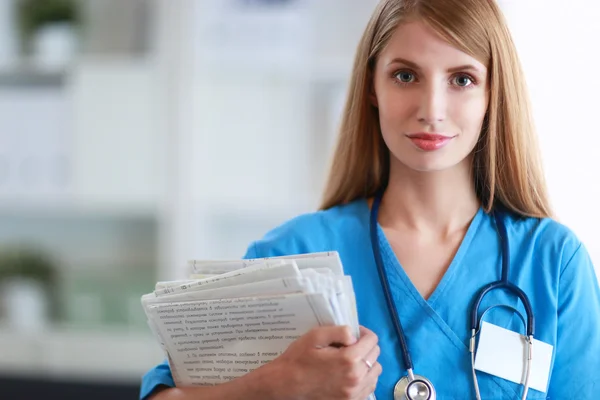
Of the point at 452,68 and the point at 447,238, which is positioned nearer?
the point at 452,68

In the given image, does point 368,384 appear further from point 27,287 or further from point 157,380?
point 27,287

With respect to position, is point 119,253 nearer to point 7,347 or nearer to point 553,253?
point 7,347

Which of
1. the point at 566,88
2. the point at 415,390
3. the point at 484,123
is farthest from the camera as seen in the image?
the point at 566,88

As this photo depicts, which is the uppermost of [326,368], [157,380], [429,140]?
[429,140]

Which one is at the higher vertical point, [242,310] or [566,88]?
[566,88]

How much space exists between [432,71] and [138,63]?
6.09ft

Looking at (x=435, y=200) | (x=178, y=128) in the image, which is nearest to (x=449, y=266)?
(x=435, y=200)

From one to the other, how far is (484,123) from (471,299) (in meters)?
0.26

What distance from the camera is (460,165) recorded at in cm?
123

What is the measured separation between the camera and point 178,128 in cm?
269

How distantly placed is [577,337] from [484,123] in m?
0.34

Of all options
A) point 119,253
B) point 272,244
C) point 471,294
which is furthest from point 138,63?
point 471,294

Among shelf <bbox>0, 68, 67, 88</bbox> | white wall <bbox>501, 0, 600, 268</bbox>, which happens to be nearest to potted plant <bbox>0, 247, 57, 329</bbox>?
shelf <bbox>0, 68, 67, 88</bbox>

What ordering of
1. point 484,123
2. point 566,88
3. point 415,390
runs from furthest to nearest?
point 566,88 < point 484,123 < point 415,390
